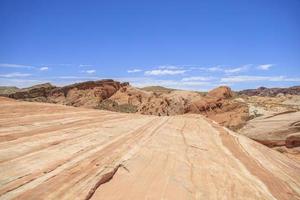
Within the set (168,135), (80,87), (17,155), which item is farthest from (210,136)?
(80,87)

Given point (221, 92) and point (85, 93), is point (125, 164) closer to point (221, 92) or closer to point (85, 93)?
point (221, 92)

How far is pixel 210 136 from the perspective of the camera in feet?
27.7

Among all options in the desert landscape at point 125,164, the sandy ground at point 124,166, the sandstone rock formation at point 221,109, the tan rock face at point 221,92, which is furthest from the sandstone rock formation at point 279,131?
the tan rock face at point 221,92

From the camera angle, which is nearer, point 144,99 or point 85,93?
point 144,99

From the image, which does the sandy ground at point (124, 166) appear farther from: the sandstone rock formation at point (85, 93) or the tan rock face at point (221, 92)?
the sandstone rock formation at point (85, 93)

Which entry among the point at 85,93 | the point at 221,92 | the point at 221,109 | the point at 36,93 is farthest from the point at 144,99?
the point at 36,93

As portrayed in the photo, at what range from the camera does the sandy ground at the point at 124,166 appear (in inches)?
143

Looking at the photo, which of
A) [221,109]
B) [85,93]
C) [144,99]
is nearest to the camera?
[221,109]

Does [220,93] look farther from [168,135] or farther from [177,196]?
[177,196]

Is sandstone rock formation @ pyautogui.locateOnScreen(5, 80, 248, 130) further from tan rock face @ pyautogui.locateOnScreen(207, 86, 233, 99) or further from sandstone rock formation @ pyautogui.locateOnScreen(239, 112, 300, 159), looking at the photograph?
sandstone rock formation @ pyautogui.locateOnScreen(239, 112, 300, 159)

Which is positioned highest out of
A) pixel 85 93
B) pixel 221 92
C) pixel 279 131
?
pixel 85 93

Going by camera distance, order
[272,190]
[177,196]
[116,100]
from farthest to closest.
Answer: [116,100] → [272,190] → [177,196]

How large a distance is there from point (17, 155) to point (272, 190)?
3462 mm

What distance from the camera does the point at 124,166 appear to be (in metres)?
4.55
